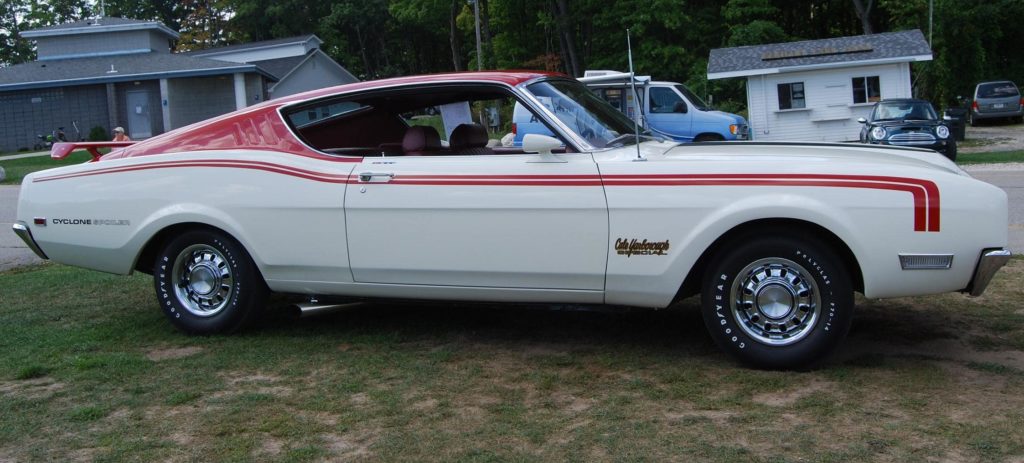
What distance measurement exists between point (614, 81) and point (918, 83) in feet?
65.7

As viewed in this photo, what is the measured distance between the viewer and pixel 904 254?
4.86 metres

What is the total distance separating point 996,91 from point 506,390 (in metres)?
35.1

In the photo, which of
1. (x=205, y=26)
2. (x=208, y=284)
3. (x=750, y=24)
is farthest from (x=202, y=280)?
(x=205, y=26)

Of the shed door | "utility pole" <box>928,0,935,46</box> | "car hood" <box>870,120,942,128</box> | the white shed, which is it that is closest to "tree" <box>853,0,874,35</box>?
"utility pole" <box>928,0,935,46</box>

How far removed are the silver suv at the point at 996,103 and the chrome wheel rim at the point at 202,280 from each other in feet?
112

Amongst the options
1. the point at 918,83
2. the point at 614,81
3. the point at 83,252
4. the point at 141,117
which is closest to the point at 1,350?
the point at 83,252

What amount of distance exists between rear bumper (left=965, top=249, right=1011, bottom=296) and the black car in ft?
51.9

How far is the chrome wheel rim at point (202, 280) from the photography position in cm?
623

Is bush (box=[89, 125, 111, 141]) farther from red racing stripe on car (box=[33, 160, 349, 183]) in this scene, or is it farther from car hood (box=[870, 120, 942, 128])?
red racing stripe on car (box=[33, 160, 349, 183])

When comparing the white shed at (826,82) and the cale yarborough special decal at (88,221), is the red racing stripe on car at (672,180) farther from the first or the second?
the white shed at (826,82)

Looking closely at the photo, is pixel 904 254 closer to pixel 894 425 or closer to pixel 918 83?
pixel 894 425

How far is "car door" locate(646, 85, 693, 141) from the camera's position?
2189 centimetres

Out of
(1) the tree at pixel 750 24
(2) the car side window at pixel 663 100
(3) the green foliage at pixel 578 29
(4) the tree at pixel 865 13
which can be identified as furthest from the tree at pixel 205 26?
(2) the car side window at pixel 663 100

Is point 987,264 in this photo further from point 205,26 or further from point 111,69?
point 205,26
